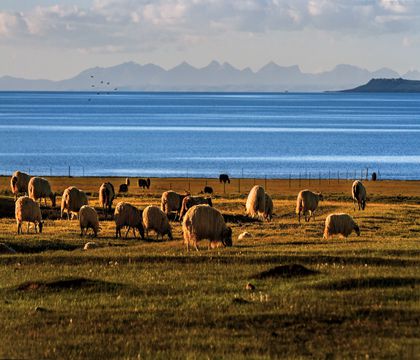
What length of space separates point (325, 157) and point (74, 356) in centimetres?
12289

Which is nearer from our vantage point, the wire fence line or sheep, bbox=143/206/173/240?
sheep, bbox=143/206/173/240

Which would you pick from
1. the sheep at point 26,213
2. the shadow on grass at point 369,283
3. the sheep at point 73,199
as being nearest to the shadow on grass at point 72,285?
the shadow on grass at point 369,283

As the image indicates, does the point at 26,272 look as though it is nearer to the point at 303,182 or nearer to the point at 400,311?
the point at 400,311

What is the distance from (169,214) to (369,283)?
3191cm

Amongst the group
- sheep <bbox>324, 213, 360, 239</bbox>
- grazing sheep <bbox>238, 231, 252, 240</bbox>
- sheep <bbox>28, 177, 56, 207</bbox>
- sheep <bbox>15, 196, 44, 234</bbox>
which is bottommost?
grazing sheep <bbox>238, 231, 252, 240</bbox>

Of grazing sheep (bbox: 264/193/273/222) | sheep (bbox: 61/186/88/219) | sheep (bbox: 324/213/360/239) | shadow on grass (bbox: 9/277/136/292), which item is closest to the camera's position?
shadow on grass (bbox: 9/277/136/292)

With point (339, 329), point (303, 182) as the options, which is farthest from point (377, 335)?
point (303, 182)

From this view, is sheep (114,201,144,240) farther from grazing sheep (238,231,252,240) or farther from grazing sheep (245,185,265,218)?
grazing sheep (245,185,265,218)

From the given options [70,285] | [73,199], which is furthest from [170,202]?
[70,285]

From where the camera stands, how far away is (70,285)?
2261cm

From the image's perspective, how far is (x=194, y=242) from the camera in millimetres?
32562

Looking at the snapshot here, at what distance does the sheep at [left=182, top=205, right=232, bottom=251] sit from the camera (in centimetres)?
3219

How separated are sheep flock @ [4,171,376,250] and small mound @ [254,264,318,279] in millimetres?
8333

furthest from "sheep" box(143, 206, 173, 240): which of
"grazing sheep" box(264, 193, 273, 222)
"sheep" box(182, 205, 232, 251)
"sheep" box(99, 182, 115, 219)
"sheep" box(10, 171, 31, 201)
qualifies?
"sheep" box(10, 171, 31, 201)
